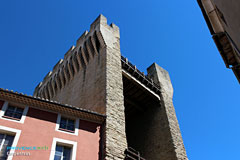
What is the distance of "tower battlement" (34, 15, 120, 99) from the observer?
16.4 m

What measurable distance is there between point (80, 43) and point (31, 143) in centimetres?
1144

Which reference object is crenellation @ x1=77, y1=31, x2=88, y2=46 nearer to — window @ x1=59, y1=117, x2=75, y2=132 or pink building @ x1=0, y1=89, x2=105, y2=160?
pink building @ x1=0, y1=89, x2=105, y2=160

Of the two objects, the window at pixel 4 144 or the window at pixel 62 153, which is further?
the window at pixel 62 153

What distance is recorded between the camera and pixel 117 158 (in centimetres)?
965

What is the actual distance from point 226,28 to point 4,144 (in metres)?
7.79

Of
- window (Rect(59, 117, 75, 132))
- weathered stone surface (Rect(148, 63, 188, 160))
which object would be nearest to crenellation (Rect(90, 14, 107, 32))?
weathered stone surface (Rect(148, 63, 188, 160))

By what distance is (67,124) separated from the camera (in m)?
9.77

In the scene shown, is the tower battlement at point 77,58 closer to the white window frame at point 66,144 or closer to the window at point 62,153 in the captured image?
the white window frame at point 66,144

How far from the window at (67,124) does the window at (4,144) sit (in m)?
2.00

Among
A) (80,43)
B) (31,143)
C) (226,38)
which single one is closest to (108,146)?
(31,143)

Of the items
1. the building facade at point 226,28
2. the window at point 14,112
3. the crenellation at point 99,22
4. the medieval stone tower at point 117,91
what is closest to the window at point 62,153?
the window at point 14,112

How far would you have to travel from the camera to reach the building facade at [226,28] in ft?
21.4

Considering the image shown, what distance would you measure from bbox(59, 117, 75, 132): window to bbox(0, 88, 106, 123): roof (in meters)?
0.32

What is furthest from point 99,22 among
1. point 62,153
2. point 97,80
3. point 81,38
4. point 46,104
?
point 62,153
